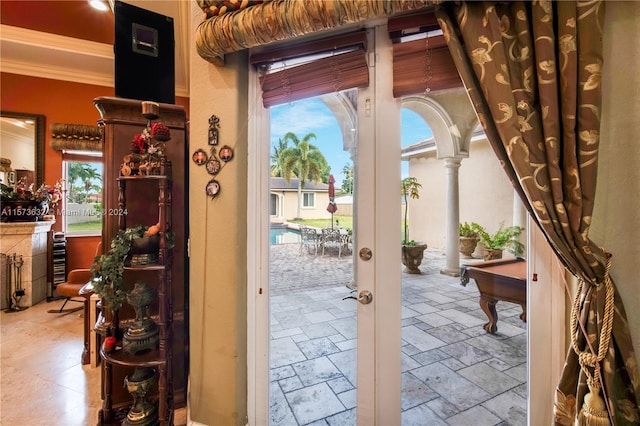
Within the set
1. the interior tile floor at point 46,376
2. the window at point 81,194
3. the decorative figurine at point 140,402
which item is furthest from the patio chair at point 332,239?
Result: the window at point 81,194

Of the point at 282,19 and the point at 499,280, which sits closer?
the point at 282,19

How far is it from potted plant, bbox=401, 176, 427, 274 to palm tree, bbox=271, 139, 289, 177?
78 cm

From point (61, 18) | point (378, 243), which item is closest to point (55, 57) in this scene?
point (61, 18)

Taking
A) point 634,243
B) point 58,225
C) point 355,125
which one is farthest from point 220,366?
point 58,225

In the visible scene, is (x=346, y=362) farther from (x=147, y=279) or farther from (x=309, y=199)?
(x=147, y=279)

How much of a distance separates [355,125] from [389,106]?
211 millimetres

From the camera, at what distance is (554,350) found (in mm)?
1188

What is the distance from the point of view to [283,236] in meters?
1.75

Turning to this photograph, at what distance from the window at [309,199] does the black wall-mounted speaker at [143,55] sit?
4.47 feet

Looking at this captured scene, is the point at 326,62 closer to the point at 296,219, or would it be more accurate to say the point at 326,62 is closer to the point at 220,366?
the point at 296,219

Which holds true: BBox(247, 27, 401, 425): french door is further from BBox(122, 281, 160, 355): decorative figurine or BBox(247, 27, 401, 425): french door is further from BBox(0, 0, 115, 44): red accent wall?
BBox(0, 0, 115, 44): red accent wall

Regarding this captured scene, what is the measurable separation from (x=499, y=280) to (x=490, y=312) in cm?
27

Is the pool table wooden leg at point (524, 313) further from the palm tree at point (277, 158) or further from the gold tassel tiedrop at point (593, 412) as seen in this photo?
the palm tree at point (277, 158)

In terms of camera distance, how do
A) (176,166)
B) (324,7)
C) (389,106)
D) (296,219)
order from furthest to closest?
(176,166)
(296,219)
(389,106)
(324,7)
